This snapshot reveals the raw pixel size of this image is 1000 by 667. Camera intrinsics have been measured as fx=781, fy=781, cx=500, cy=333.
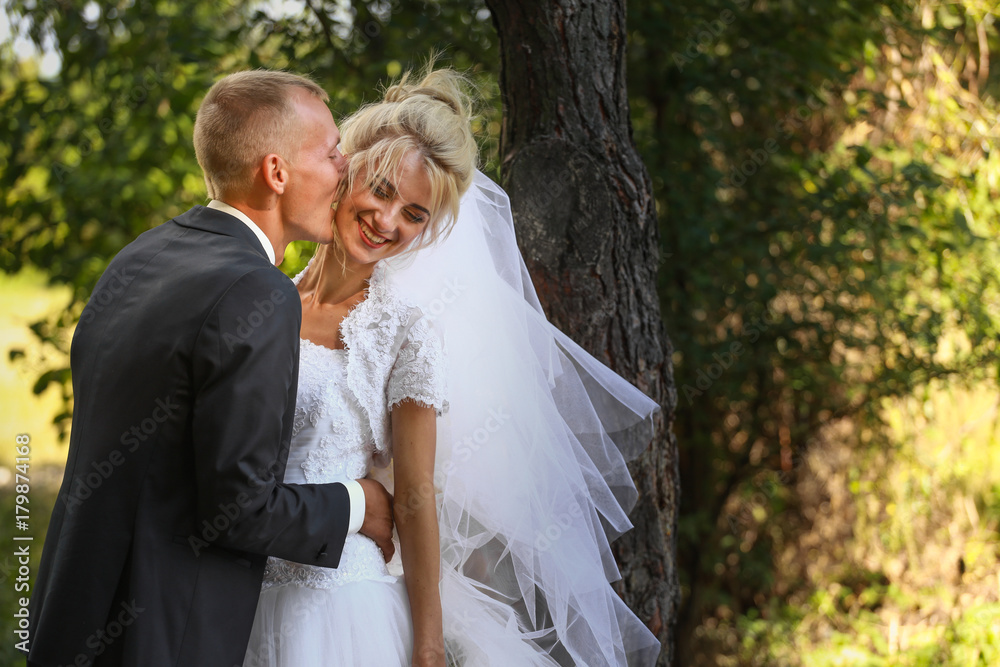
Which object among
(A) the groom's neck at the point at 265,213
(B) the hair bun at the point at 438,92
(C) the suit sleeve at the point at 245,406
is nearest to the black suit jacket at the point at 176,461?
(C) the suit sleeve at the point at 245,406

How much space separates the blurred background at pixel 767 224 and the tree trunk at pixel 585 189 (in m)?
1.02

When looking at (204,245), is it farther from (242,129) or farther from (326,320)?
(326,320)

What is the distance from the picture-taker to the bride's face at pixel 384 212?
1.90 m

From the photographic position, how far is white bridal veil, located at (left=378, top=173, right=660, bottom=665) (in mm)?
1939

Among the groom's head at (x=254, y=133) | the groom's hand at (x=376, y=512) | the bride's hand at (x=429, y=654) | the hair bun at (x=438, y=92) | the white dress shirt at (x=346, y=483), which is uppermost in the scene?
the hair bun at (x=438, y=92)

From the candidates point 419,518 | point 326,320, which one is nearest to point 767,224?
point 326,320

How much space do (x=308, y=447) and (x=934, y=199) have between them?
3063mm

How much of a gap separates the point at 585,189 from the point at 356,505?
3.93 ft

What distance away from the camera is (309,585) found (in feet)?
5.71

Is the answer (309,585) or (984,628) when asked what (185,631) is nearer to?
(309,585)

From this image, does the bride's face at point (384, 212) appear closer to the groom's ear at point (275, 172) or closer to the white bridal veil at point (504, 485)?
the white bridal veil at point (504, 485)

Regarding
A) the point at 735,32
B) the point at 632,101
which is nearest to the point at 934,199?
the point at 735,32

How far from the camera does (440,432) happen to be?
1.94 meters

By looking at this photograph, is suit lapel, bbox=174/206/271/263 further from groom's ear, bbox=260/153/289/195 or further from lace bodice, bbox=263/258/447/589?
lace bodice, bbox=263/258/447/589
